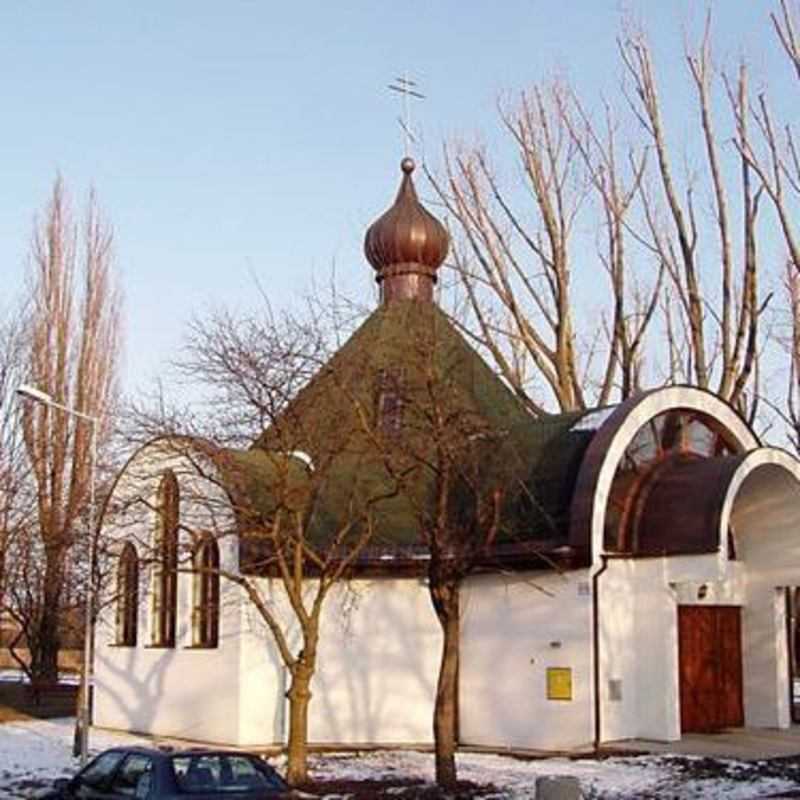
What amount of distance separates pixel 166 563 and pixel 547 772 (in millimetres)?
7185

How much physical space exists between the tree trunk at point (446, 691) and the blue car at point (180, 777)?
5110 millimetres

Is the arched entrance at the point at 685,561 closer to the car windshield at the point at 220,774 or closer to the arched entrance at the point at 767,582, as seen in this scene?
the arched entrance at the point at 767,582

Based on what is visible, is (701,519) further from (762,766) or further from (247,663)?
(247,663)

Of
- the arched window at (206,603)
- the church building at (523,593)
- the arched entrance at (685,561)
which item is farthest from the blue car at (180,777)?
the arched window at (206,603)

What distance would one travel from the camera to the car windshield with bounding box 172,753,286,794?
1227 centimetres

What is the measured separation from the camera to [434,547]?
57.7 ft

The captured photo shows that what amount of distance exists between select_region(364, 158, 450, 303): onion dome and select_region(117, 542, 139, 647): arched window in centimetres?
838

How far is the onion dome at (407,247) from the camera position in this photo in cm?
3109

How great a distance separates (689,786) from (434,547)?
15.8 feet

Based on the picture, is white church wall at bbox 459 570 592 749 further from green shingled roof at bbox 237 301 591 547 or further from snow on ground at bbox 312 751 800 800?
snow on ground at bbox 312 751 800 800

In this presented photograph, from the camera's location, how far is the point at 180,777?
40.4ft

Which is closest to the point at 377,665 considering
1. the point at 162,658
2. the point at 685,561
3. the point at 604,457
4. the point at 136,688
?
the point at 162,658

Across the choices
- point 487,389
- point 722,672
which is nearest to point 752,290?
point 487,389

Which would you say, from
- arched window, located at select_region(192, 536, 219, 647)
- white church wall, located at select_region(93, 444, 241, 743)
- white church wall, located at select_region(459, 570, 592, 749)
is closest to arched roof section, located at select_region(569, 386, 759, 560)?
white church wall, located at select_region(459, 570, 592, 749)
